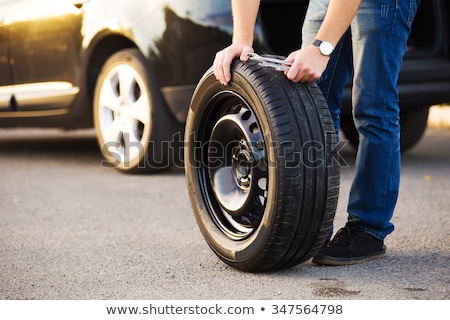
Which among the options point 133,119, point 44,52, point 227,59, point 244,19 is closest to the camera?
point 227,59

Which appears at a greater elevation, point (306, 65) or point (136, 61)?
point (306, 65)

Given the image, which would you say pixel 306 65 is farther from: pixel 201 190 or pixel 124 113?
pixel 124 113

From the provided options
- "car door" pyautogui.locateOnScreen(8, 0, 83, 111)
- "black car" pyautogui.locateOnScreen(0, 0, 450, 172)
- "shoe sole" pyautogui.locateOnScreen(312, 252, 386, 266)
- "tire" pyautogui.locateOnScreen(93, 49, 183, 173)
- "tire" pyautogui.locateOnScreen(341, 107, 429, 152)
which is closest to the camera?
"shoe sole" pyautogui.locateOnScreen(312, 252, 386, 266)

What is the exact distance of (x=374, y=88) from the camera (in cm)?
314

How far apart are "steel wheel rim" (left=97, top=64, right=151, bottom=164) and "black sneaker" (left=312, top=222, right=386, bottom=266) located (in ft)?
7.08

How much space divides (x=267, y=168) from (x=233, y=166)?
0.28 meters

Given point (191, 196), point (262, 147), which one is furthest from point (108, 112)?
point (262, 147)

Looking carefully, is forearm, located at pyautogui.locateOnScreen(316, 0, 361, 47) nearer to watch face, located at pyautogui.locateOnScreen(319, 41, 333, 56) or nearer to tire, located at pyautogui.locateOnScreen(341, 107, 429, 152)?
watch face, located at pyautogui.locateOnScreen(319, 41, 333, 56)

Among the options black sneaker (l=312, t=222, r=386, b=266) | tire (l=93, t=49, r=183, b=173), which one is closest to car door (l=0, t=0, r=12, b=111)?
tire (l=93, t=49, r=183, b=173)

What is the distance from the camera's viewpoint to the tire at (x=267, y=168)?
9.19 feet

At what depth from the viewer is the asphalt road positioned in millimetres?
2850

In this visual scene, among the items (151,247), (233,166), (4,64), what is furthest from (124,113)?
(233,166)

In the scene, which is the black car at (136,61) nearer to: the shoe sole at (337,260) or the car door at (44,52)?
the car door at (44,52)
